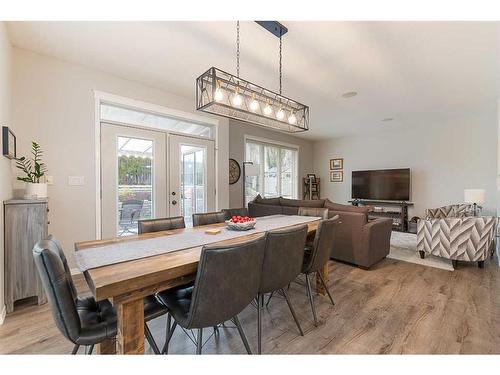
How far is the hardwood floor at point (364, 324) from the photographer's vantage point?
5.64 ft

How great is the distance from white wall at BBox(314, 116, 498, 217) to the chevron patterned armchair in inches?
98.2

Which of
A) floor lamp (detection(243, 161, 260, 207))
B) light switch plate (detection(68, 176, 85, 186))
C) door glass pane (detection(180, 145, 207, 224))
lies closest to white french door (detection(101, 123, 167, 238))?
light switch plate (detection(68, 176, 85, 186))

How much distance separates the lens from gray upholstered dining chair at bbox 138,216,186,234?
225cm

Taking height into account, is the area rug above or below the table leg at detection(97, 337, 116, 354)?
below

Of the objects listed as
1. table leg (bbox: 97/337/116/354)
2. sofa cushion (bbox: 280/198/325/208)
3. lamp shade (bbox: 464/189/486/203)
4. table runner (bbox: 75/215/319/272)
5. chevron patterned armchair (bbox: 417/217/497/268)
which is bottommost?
table leg (bbox: 97/337/116/354)

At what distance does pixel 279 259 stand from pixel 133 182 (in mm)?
2776

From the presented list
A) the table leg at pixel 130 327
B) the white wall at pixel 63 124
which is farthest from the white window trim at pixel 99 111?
the table leg at pixel 130 327

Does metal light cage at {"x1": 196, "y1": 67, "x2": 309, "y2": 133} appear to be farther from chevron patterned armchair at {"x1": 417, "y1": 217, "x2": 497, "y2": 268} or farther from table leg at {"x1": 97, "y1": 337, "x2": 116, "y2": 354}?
chevron patterned armchair at {"x1": 417, "y1": 217, "x2": 497, "y2": 268}

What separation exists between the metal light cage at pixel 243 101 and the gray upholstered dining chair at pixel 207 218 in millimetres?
1149

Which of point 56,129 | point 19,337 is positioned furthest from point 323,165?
point 19,337

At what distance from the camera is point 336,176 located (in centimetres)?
745
